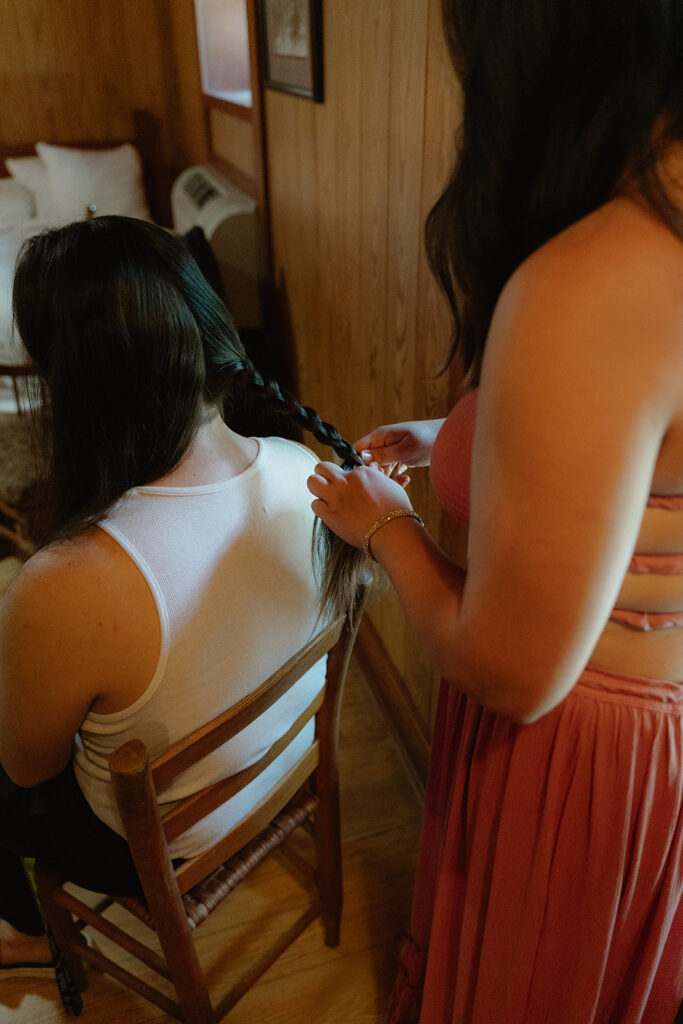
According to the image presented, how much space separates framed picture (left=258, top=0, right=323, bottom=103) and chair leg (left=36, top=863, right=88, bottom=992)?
1632 mm

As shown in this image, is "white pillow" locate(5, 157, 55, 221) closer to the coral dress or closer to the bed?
the bed

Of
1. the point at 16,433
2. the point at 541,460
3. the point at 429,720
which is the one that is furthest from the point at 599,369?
the point at 16,433

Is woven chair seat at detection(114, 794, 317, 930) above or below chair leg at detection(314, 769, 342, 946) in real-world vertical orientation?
above

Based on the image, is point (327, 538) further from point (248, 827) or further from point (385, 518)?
point (248, 827)

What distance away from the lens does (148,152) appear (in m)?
4.07

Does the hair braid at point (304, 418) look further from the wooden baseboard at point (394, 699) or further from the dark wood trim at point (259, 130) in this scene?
the dark wood trim at point (259, 130)

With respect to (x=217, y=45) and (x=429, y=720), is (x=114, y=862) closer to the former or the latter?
(x=429, y=720)

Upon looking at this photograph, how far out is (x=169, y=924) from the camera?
90cm

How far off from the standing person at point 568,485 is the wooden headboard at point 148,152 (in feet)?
13.0

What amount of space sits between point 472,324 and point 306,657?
445 millimetres

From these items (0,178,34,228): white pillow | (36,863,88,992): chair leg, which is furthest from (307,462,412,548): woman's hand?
(0,178,34,228): white pillow

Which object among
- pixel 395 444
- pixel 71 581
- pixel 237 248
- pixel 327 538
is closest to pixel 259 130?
pixel 237 248

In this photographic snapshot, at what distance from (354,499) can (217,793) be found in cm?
42

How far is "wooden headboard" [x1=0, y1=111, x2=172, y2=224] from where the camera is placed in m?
3.90
